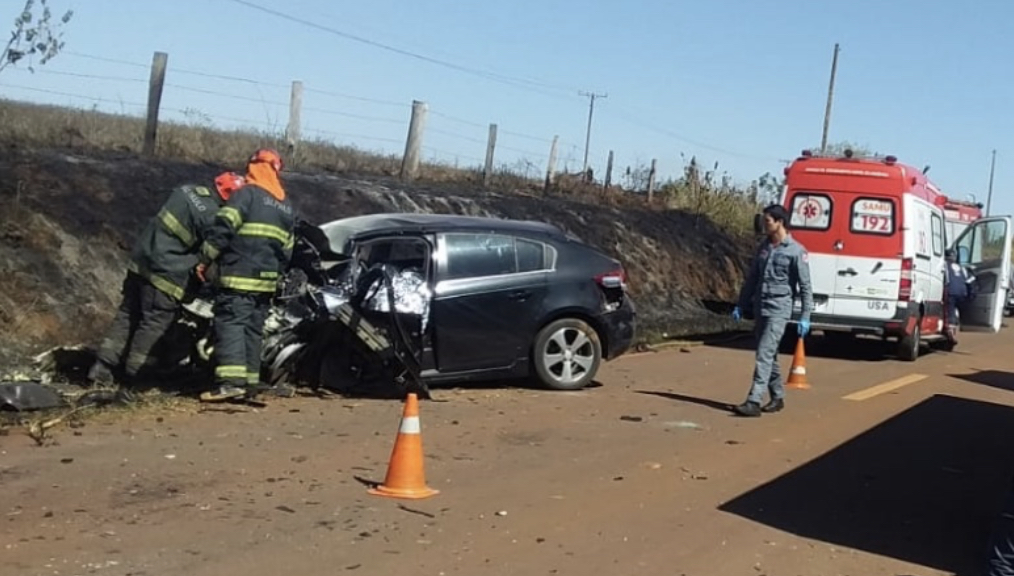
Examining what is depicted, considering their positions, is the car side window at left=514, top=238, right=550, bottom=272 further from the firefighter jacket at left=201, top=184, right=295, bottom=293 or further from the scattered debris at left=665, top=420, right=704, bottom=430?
the firefighter jacket at left=201, top=184, right=295, bottom=293

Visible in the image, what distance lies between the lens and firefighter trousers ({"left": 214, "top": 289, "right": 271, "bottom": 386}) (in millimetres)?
10117

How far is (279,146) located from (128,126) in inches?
108

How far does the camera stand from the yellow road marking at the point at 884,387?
13.4 m

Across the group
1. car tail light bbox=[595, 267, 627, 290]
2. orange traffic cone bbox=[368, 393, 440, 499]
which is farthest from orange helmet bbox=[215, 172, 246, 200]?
orange traffic cone bbox=[368, 393, 440, 499]

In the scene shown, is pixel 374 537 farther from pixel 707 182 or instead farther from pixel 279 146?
pixel 707 182

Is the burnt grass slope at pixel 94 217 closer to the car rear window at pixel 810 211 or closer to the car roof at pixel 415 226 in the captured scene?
the car roof at pixel 415 226

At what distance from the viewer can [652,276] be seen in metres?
23.7

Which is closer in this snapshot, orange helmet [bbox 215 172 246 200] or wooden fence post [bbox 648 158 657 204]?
orange helmet [bbox 215 172 246 200]

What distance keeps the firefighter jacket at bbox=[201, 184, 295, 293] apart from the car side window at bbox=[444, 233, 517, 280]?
5.95ft

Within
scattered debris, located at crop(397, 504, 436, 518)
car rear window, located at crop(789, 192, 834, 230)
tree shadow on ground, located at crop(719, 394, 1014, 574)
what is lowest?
scattered debris, located at crop(397, 504, 436, 518)

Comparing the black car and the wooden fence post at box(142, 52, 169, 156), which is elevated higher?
the wooden fence post at box(142, 52, 169, 156)

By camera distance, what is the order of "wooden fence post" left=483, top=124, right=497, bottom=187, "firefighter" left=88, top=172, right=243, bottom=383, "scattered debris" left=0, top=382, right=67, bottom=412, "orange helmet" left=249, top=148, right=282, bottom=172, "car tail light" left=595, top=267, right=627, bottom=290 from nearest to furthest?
1. "scattered debris" left=0, top=382, right=67, bottom=412
2. "firefighter" left=88, top=172, right=243, bottom=383
3. "orange helmet" left=249, top=148, right=282, bottom=172
4. "car tail light" left=595, top=267, right=627, bottom=290
5. "wooden fence post" left=483, top=124, right=497, bottom=187

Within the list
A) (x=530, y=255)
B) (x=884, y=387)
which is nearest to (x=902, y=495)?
(x=530, y=255)

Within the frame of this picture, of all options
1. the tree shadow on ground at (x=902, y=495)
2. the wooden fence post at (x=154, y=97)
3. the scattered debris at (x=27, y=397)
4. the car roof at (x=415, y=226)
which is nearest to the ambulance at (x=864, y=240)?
the tree shadow on ground at (x=902, y=495)
